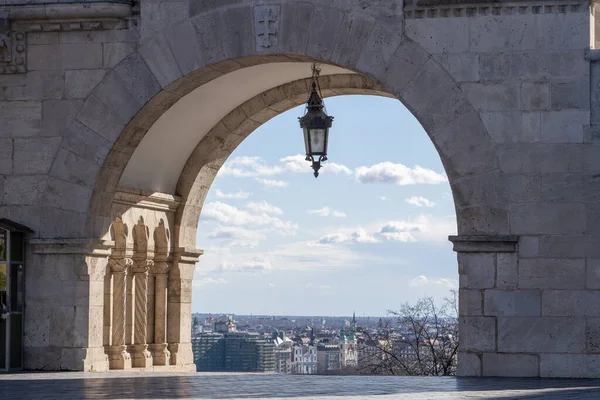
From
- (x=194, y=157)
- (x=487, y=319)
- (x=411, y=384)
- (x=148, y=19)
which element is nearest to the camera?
(x=411, y=384)

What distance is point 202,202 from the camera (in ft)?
60.5

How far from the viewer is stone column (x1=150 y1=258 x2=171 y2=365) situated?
17812 millimetres

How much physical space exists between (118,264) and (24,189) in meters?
2.04

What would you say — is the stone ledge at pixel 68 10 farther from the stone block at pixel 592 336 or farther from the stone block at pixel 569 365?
the stone block at pixel 592 336

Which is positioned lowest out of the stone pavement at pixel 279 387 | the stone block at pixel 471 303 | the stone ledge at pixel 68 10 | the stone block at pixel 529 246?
the stone pavement at pixel 279 387

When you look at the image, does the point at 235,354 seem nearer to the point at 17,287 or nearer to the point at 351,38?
the point at 17,287

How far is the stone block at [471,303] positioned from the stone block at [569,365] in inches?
29.9

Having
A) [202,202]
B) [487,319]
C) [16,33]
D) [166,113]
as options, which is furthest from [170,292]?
[487,319]

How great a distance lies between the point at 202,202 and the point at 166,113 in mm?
2336

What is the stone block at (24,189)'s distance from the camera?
1522cm

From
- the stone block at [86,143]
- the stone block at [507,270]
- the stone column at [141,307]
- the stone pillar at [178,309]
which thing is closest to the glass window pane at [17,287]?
the stone block at [86,143]

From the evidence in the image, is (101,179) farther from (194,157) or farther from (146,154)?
(194,157)

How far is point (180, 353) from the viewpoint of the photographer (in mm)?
18078

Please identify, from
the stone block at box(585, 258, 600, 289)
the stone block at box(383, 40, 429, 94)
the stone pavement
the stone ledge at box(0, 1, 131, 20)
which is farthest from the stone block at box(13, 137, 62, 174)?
the stone block at box(585, 258, 600, 289)
